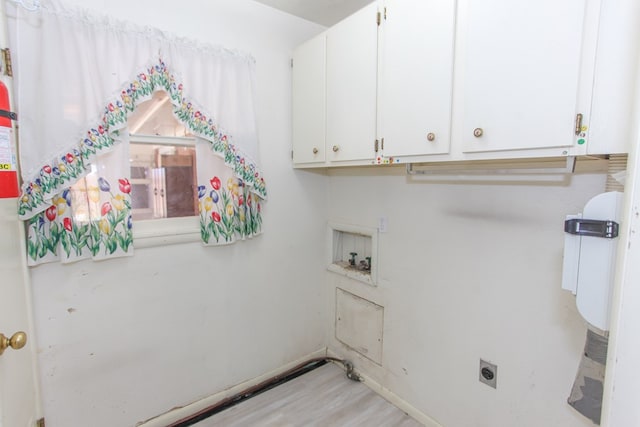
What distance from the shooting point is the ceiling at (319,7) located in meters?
2.02

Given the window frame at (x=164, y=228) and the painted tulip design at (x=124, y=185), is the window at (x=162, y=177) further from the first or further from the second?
the painted tulip design at (x=124, y=185)

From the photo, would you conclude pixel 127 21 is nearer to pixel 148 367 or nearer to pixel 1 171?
pixel 1 171

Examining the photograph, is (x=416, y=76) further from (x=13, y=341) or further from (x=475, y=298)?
(x=13, y=341)

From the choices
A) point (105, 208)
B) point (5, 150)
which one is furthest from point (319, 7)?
point (5, 150)

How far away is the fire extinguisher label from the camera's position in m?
0.91

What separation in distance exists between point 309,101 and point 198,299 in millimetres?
1441

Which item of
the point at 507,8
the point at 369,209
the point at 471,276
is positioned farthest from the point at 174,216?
the point at 507,8

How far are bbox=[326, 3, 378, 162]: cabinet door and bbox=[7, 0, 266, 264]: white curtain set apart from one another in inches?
23.8

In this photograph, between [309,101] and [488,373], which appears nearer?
[488,373]

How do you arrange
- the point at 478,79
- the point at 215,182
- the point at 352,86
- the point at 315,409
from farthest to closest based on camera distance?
1. the point at 315,409
2. the point at 215,182
3. the point at 352,86
4. the point at 478,79

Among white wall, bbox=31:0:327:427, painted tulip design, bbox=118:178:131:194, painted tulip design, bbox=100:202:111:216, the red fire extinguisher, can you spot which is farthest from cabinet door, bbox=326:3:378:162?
the red fire extinguisher

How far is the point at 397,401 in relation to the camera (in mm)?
2039

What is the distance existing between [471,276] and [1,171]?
1910 millimetres

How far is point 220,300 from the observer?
80.7 inches
